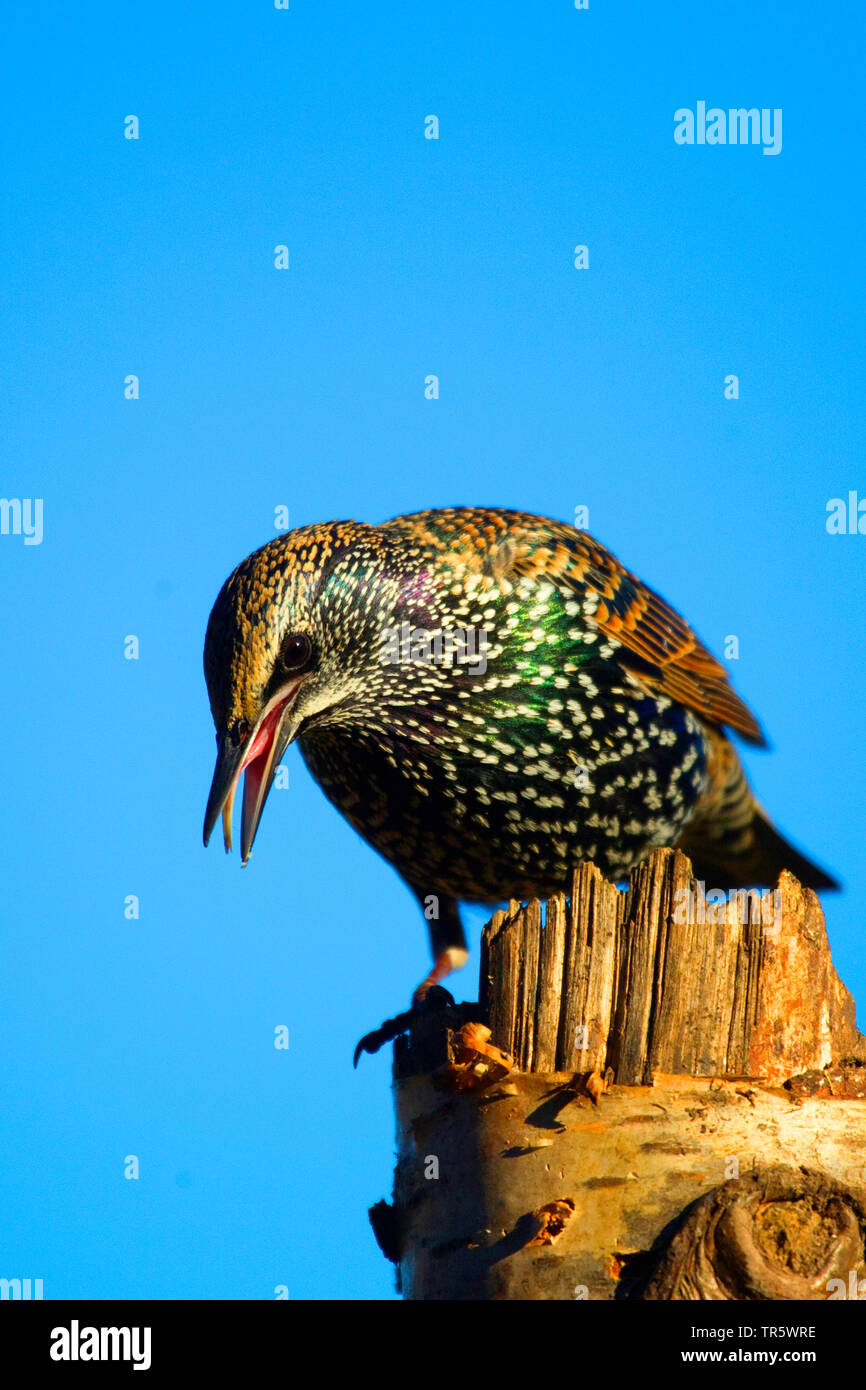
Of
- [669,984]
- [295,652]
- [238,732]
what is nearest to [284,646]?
[295,652]

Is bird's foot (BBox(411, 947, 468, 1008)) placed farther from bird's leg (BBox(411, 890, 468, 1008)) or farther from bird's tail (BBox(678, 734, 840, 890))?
bird's tail (BBox(678, 734, 840, 890))

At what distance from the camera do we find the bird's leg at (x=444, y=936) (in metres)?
6.16

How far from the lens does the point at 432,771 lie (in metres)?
5.35

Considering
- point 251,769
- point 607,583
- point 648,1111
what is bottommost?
point 648,1111

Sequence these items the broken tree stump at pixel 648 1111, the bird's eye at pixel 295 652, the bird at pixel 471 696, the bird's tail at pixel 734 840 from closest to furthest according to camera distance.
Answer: the broken tree stump at pixel 648 1111 < the bird's eye at pixel 295 652 < the bird at pixel 471 696 < the bird's tail at pixel 734 840

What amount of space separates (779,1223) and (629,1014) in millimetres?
597

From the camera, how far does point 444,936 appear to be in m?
6.22

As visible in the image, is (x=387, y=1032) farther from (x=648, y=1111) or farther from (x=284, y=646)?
(x=648, y=1111)

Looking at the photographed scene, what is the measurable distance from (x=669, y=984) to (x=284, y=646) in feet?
5.61

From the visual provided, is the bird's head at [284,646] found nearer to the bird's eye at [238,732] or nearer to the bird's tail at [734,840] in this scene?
the bird's eye at [238,732]

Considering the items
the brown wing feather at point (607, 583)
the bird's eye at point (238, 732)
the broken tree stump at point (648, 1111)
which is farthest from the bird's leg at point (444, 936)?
the broken tree stump at point (648, 1111)
